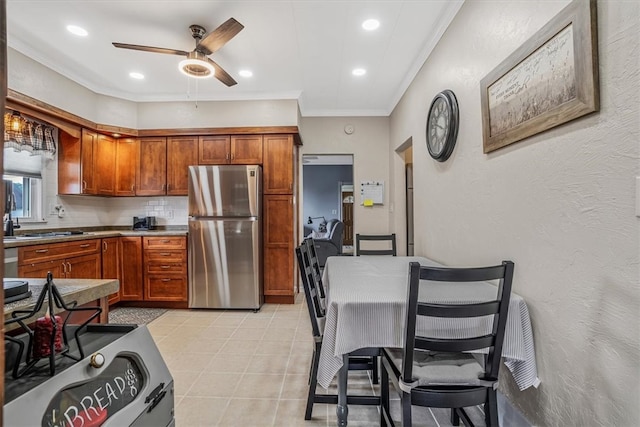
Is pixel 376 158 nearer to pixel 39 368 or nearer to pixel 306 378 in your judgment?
pixel 306 378

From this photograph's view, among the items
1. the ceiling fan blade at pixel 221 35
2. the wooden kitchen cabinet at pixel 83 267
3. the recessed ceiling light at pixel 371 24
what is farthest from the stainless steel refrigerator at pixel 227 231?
the recessed ceiling light at pixel 371 24

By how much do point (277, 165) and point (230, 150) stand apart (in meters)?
0.64

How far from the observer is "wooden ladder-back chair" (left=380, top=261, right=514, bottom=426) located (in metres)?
1.17

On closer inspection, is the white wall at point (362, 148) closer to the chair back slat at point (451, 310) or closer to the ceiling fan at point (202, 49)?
the ceiling fan at point (202, 49)

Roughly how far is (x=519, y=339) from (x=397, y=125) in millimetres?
3293

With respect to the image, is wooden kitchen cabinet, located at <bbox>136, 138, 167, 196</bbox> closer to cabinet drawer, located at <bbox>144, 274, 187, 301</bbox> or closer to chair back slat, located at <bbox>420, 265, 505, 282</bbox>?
cabinet drawer, located at <bbox>144, 274, 187, 301</bbox>

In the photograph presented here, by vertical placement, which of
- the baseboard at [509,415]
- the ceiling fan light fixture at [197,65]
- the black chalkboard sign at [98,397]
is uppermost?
the ceiling fan light fixture at [197,65]

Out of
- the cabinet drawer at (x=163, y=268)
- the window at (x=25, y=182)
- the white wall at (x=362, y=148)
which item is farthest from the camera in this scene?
the white wall at (x=362, y=148)

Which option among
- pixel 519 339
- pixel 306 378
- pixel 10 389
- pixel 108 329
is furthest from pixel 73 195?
pixel 519 339

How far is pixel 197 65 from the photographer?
2.70 meters

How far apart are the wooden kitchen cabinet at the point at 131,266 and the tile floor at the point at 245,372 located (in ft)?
1.91

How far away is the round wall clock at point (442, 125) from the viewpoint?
234 centimetres

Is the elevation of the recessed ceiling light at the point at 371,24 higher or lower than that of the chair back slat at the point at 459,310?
higher

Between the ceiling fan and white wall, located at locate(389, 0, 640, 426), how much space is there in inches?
68.6
